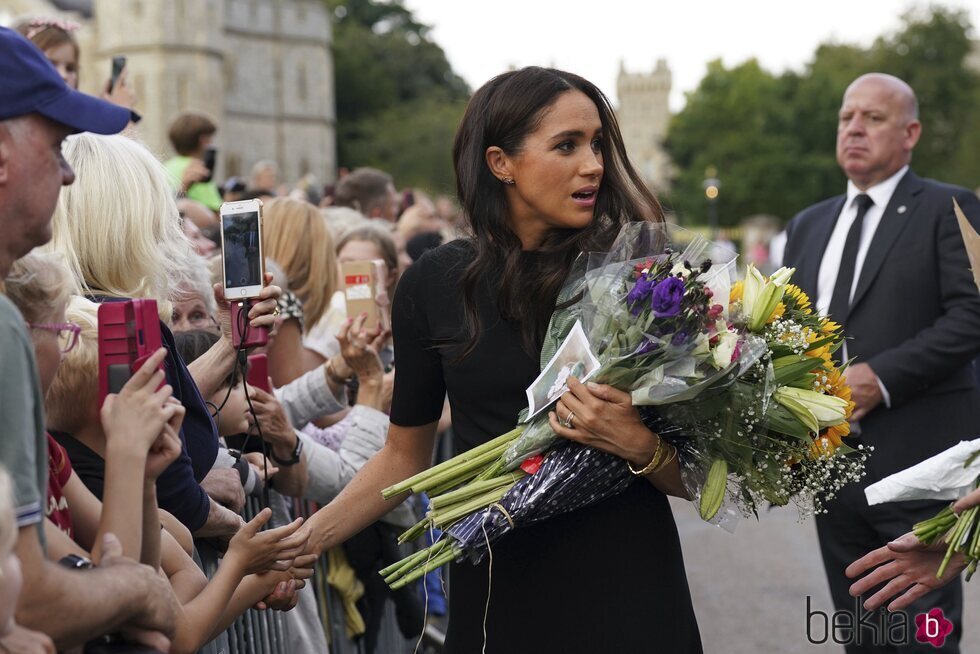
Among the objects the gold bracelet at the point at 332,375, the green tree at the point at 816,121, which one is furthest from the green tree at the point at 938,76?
the gold bracelet at the point at 332,375

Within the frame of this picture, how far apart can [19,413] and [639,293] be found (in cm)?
164

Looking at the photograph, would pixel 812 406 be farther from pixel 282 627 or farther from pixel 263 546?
pixel 282 627

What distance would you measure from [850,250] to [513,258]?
3.25m

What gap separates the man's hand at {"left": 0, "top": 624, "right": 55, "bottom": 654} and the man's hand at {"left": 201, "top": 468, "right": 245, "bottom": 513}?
6.36ft

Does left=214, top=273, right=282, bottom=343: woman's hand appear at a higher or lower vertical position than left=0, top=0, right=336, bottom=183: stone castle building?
lower

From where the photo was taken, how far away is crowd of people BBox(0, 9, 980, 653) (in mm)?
2527

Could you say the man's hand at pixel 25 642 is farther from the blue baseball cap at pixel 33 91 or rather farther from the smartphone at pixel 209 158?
the smartphone at pixel 209 158

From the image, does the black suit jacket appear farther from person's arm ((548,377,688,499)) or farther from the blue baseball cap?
the blue baseball cap

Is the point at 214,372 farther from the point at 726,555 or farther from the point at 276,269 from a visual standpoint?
the point at 726,555

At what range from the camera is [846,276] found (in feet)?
21.5

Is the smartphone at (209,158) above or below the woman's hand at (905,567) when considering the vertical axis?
above

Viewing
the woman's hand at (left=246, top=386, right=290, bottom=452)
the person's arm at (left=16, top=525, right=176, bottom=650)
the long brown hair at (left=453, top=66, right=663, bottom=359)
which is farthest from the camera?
the woman's hand at (left=246, top=386, right=290, bottom=452)

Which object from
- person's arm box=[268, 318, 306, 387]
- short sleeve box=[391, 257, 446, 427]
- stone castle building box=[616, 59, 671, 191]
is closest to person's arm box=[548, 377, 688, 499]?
short sleeve box=[391, 257, 446, 427]

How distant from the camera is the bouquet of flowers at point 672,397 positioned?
338 cm
